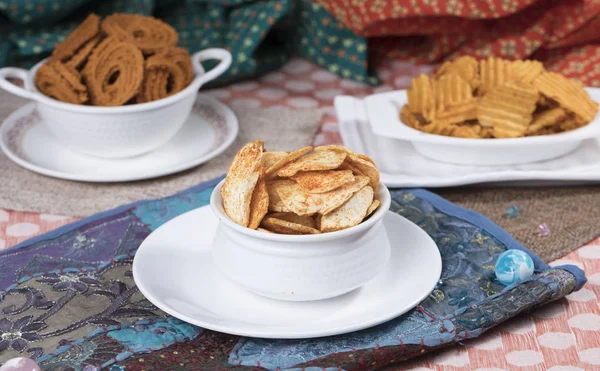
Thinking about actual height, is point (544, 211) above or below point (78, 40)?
below

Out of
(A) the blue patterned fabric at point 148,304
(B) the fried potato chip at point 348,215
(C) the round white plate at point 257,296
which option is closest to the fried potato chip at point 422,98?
(A) the blue patterned fabric at point 148,304

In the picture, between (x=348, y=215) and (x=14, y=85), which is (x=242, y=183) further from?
(x=14, y=85)

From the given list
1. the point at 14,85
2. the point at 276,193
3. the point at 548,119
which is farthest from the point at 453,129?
the point at 14,85

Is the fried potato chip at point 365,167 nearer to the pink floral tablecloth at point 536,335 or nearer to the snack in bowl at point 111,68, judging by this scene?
the pink floral tablecloth at point 536,335

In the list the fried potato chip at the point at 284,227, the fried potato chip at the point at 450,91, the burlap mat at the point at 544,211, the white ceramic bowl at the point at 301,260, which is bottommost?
the burlap mat at the point at 544,211

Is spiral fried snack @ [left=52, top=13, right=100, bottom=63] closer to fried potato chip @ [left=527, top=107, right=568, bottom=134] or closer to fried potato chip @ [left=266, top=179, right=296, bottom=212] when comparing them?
fried potato chip @ [left=266, top=179, right=296, bottom=212]

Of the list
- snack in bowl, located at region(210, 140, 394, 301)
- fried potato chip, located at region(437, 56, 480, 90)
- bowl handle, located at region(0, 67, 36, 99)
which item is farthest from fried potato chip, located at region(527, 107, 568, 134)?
bowl handle, located at region(0, 67, 36, 99)
